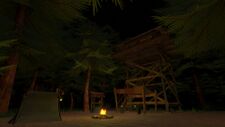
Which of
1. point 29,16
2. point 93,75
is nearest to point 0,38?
point 29,16

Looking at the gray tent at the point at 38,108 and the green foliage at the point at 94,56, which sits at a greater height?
the green foliage at the point at 94,56

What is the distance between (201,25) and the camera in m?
1.79

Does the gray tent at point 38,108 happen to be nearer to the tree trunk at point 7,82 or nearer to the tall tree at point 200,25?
the tree trunk at point 7,82

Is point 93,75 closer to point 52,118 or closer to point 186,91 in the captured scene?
point 186,91

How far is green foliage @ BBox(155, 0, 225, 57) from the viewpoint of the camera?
1.71m

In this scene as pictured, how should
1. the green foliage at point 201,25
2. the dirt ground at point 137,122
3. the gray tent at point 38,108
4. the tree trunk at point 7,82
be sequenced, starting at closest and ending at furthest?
the green foliage at point 201,25, the tree trunk at point 7,82, the dirt ground at point 137,122, the gray tent at point 38,108

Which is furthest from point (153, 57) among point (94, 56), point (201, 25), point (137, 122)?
point (201, 25)

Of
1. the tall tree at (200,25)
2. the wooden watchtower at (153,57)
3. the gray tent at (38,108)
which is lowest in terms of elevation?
the gray tent at (38,108)

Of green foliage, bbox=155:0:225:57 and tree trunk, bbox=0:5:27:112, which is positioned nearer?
green foliage, bbox=155:0:225:57

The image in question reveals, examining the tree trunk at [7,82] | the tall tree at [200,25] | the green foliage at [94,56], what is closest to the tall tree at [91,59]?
the green foliage at [94,56]

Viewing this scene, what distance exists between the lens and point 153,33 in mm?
15648

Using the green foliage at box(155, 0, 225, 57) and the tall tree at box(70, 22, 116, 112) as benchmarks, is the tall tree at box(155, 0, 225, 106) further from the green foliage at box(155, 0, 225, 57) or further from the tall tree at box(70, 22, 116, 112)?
the tall tree at box(70, 22, 116, 112)

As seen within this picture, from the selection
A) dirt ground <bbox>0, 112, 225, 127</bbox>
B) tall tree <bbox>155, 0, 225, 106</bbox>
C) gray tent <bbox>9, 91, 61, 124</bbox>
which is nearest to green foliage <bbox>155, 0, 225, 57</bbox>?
tall tree <bbox>155, 0, 225, 106</bbox>

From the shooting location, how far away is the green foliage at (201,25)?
1711 millimetres
